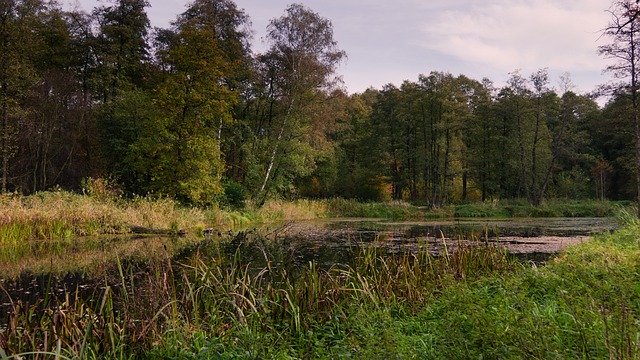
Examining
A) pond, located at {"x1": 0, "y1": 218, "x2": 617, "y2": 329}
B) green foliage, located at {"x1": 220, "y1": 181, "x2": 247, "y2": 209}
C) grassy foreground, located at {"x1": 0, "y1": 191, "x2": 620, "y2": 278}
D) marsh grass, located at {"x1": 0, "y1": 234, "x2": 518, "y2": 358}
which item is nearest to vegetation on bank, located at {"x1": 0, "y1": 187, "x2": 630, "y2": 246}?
grassy foreground, located at {"x1": 0, "y1": 191, "x2": 620, "y2": 278}

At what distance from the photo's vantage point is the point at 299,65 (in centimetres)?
2842

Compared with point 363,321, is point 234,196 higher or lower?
higher

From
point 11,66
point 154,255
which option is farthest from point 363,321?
point 11,66

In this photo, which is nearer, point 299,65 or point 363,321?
point 363,321

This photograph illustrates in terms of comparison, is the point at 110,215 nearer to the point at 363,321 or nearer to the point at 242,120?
the point at 363,321

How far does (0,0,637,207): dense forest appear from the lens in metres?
23.4

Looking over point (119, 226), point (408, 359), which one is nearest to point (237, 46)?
point (119, 226)

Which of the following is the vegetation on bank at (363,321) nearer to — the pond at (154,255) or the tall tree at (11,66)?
the pond at (154,255)

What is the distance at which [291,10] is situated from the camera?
29.2 meters

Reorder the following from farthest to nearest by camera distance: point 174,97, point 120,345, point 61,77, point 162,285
→ 1. point 61,77
2. point 174,97
3. point 162,285
4. point 120,345

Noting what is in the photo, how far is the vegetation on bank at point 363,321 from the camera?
12.3ft

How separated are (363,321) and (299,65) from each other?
971 inches

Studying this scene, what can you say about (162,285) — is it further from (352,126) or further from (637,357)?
(352,126)

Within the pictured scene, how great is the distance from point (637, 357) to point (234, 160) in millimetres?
32948
